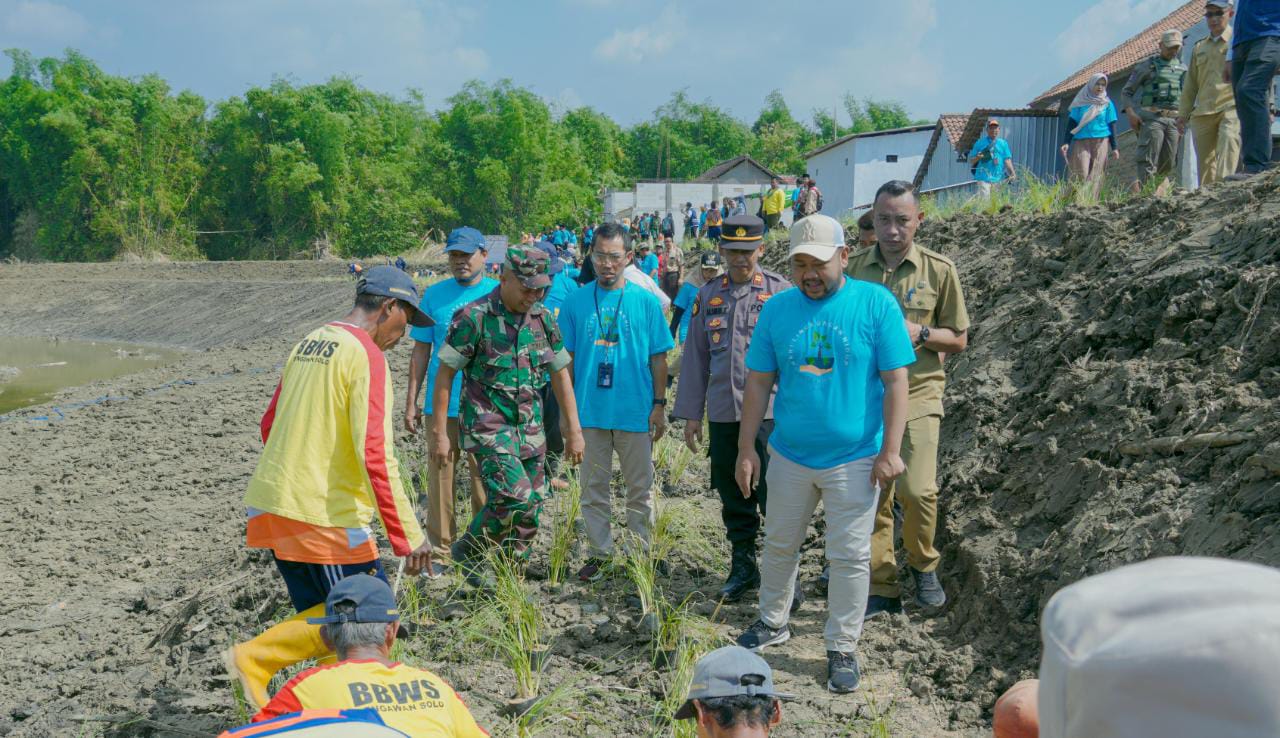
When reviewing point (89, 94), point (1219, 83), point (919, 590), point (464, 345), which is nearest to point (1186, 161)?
point (1219, 83)

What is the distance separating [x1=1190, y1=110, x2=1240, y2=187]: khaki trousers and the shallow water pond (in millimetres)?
19348

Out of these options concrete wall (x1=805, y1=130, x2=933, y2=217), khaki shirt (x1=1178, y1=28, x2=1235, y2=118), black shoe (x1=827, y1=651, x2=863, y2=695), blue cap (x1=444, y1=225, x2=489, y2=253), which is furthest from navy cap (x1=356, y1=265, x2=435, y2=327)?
concrete wall (x1=805, y1=130, x2=933, y2=217)

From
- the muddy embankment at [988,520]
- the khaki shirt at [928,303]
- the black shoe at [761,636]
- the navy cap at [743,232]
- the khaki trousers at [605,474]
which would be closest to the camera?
the muddy embankment at [988,520]

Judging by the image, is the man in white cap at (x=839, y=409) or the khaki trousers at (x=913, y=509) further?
the khaki trousers at (x=913, y=509)

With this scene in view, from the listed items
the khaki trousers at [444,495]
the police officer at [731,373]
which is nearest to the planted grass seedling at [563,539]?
the khaki trousers at [444,495]

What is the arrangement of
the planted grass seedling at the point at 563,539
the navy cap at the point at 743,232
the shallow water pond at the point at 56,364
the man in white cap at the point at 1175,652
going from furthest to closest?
the shallow water pond at the point at 56,364
the planted grass seedling at the point at 563,539
the navy cap at the point at 743,232
the man in white cap at the point at 1175,652

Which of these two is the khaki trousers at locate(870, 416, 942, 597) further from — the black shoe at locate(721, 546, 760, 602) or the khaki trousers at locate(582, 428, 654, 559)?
the khaki trousers at locate(582, 428, 654, 559)

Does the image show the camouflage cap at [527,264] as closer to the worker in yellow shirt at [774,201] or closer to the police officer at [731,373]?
the police officer at [731,373]

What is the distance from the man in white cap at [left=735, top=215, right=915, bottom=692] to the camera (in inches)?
174

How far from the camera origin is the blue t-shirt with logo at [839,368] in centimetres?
441

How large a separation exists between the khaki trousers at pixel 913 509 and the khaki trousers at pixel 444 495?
233 cm

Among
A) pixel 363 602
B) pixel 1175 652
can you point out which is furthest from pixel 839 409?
pixel 1175 652

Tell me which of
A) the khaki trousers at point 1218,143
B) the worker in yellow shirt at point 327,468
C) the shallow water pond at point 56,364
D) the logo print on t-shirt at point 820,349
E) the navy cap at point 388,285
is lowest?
the shallow water pond at point 56,364

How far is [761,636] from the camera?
476 centimetres
